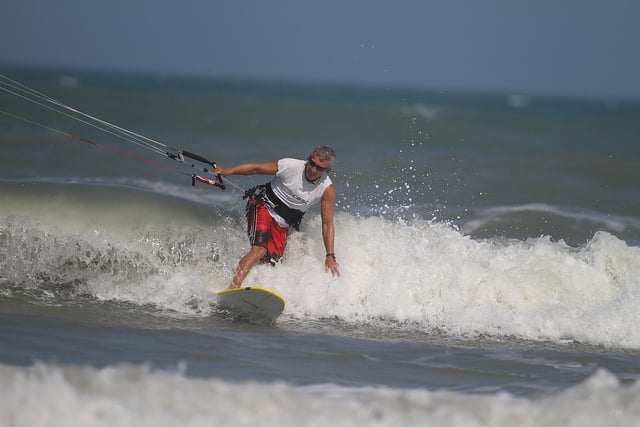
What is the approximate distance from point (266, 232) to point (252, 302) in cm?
84

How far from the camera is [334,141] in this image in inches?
890

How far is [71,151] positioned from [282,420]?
36.9 ft

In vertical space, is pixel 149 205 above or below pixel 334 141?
below

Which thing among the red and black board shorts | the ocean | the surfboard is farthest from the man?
the ocean

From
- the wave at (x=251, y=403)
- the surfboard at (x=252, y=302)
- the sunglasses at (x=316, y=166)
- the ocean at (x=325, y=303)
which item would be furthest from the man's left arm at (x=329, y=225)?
the wave at (x=251, y=403)

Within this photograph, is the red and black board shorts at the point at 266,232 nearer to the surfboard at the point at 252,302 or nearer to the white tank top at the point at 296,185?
the white tank top at the point at 296,185

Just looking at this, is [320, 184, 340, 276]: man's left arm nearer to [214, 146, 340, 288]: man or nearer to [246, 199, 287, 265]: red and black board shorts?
[214, 146, 340, 288]: man

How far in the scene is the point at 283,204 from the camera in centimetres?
784

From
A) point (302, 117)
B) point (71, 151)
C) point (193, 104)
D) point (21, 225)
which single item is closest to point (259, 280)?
point (21, 225)

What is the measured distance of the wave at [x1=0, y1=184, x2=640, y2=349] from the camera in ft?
25.4

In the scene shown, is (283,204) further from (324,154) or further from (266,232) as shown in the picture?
(324,154)

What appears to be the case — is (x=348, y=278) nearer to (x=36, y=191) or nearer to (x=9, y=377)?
(x=9, y=377)

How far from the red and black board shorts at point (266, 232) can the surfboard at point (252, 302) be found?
2.17ft

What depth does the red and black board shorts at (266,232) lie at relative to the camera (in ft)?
25.6
